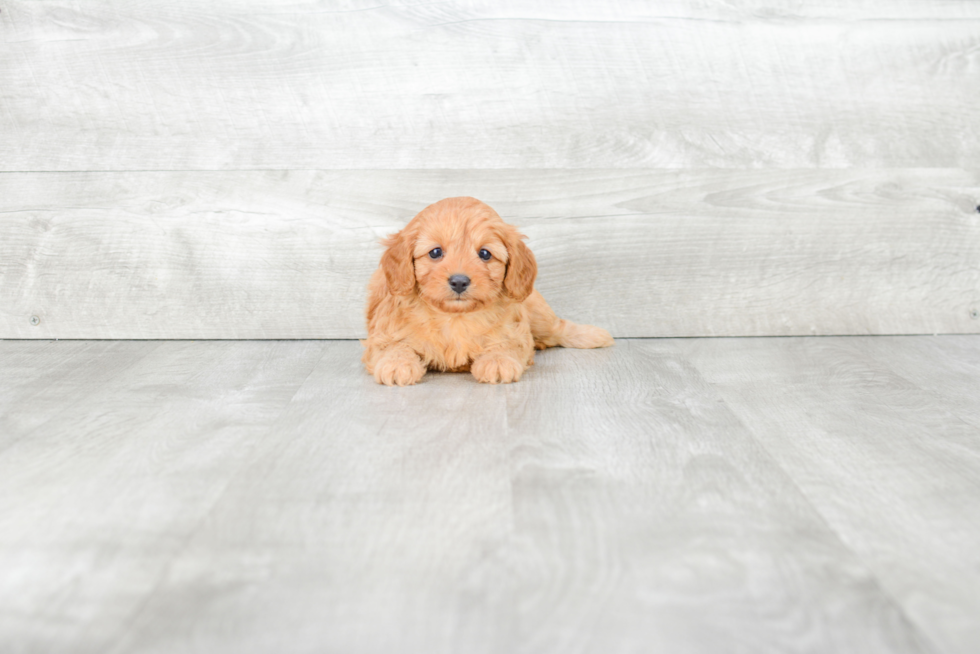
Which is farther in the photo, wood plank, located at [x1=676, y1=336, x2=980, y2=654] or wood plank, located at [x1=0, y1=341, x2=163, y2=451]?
wood plank, located at [x1=0, y1=341, x2=163, y2=451]

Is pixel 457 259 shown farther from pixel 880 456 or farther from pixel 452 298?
pixel 880 456

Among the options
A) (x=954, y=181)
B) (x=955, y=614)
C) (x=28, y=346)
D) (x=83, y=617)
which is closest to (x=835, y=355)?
→ (x=954, y=181)

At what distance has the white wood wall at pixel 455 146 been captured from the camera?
2146 mm

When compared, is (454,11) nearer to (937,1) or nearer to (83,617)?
(937,1)

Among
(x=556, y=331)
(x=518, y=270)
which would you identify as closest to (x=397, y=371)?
(x=518, y=270)

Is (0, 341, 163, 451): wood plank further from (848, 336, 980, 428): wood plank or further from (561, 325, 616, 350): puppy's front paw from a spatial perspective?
(848, 336, 980, 428): wood plank

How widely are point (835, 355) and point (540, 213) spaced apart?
845 millimetres

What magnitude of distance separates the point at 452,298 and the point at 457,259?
0.08 meters

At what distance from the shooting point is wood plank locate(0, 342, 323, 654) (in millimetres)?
893

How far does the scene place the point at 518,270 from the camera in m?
1.77

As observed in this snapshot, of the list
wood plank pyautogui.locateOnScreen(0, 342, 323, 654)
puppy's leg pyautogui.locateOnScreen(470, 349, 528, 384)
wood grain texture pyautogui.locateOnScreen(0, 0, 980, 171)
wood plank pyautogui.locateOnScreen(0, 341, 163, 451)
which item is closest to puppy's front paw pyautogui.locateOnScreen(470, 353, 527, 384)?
puppy's leg pyautogui.locateOnScreen(470, 349, 528, 384)

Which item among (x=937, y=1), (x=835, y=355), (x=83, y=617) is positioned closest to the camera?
(x=83, y=617)

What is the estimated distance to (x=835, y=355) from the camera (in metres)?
2.06

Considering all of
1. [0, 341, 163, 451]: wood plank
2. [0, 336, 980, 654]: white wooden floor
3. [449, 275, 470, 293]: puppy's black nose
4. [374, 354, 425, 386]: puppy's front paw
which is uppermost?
[449, 275, 470, 293]: puppy's black nose
